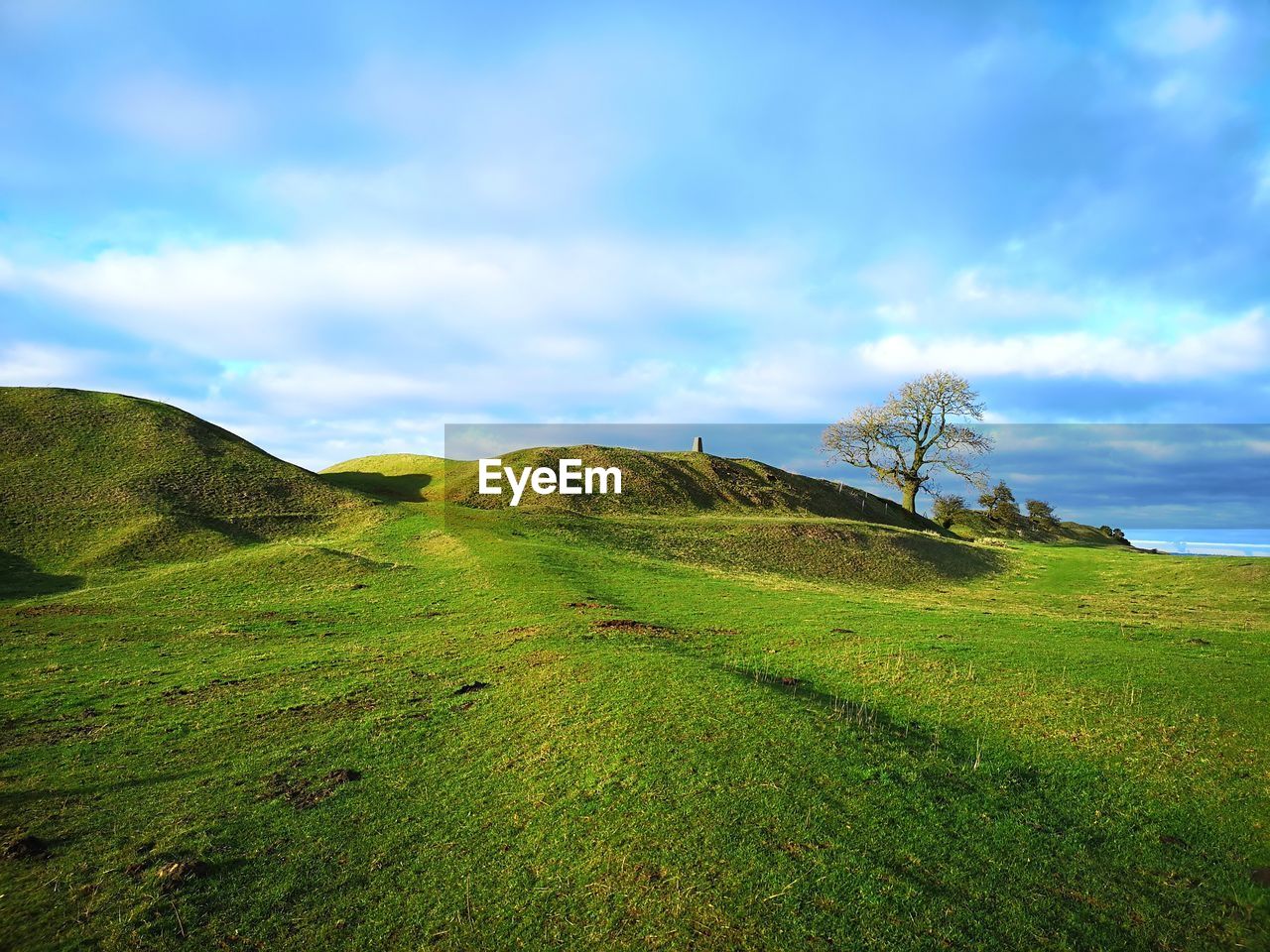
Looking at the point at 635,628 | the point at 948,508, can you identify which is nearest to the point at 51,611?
the point at 635,628

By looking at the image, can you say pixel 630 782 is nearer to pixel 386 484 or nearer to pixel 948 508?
pixel 386 484

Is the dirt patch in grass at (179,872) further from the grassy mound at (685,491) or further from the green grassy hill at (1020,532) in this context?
the green grassy hill at (1020,532)

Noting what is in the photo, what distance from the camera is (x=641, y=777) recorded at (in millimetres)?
10984

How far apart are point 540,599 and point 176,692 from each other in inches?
531

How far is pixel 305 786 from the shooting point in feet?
37.0

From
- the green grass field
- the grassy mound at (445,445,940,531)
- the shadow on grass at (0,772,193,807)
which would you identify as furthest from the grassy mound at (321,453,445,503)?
the shadow on grass at (0,772,193,807)

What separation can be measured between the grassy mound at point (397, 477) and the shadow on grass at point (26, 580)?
2466cm

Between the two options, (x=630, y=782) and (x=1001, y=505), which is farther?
(x=1001, y=505)

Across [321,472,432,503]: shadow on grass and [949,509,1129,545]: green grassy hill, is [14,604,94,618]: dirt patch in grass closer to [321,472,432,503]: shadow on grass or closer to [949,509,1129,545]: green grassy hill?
[321,472,432,503]: shadow on grass

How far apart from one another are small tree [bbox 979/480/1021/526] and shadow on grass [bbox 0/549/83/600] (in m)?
123

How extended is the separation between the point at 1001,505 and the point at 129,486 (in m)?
127

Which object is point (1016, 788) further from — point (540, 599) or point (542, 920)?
point (540, 599)

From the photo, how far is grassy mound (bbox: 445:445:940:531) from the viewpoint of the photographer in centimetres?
6197

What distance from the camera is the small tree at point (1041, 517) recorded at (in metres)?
118
